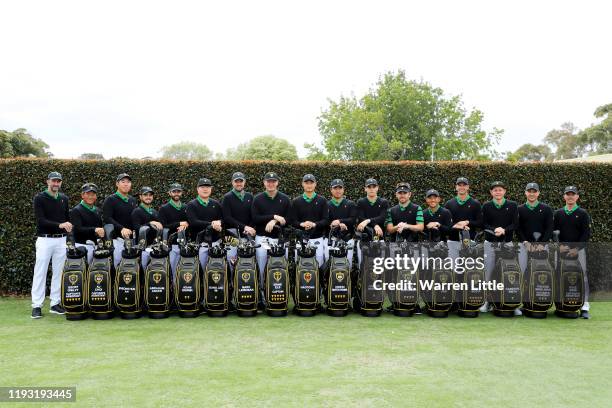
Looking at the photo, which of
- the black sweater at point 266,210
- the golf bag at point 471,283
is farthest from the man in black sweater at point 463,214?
the black sweater at point 266,210

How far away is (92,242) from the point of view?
742 cm

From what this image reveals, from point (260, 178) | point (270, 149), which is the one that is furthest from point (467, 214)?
point (270, 149)

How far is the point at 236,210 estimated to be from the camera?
7613 mm

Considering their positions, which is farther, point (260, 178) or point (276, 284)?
point (260, 178)

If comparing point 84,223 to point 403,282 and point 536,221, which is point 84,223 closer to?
point 403,282

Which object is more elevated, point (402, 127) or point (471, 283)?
point (402, 127)

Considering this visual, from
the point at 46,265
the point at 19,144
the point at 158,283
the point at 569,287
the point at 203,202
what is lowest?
the point at 569,287

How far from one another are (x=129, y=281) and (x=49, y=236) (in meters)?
1.55

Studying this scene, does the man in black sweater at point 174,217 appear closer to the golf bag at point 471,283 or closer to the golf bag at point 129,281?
the golf bag at point 129,281

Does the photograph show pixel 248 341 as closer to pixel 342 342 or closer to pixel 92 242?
pixel 342 342

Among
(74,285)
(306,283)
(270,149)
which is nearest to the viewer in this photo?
(74,285)

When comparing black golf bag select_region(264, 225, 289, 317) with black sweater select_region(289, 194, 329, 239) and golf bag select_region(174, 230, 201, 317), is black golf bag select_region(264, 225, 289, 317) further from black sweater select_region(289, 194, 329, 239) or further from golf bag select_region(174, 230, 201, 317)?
golf bag select_region(174, 230, 201, 317)

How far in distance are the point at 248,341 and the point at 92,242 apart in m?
Answer: 3.04

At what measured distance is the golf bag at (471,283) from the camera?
7078mm
